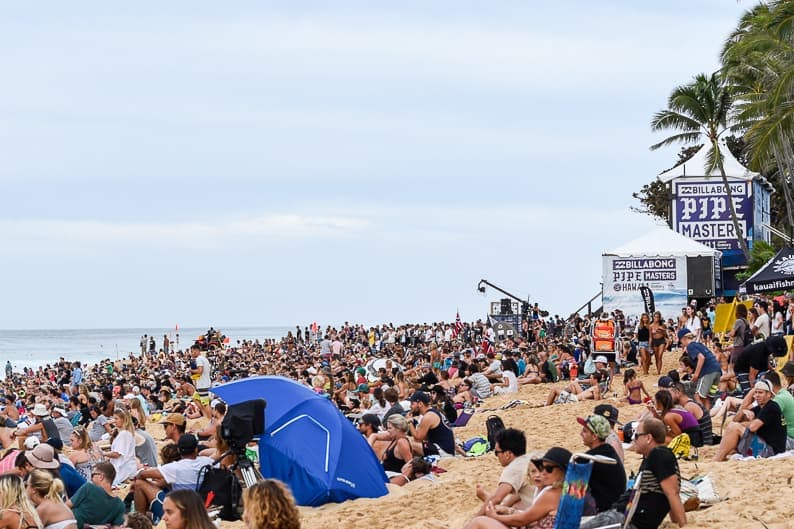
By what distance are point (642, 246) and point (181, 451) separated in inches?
834

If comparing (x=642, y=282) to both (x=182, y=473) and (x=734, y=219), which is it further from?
(x=182, y=473)

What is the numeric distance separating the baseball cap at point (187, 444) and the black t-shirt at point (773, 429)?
529cm

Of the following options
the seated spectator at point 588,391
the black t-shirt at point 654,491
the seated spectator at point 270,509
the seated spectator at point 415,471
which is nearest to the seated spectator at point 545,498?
the black t-shirt at point 654,491

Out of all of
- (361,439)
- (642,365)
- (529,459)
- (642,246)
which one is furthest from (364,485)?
(642,246)

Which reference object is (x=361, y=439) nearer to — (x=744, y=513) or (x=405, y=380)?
(x=744, y=513)

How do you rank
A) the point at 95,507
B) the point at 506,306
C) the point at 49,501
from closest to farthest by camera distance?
1. the point at 49,501
2. the point at 95,507
3. the point at 506,306

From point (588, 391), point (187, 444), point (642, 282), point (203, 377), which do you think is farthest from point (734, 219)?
point (187, 444)

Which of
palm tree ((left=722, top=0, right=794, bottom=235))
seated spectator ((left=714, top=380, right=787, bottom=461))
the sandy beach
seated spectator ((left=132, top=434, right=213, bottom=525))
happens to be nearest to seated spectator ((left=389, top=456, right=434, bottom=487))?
the sandy beach

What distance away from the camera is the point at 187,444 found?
29.9 feet

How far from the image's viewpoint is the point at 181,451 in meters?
9.19

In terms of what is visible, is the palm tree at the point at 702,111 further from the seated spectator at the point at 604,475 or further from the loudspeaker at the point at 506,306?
the seated spectator at the point at 604,475

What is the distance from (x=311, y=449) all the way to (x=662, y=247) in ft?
66.3

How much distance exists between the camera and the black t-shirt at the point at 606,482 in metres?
7.02

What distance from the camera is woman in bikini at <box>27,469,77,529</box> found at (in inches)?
284
